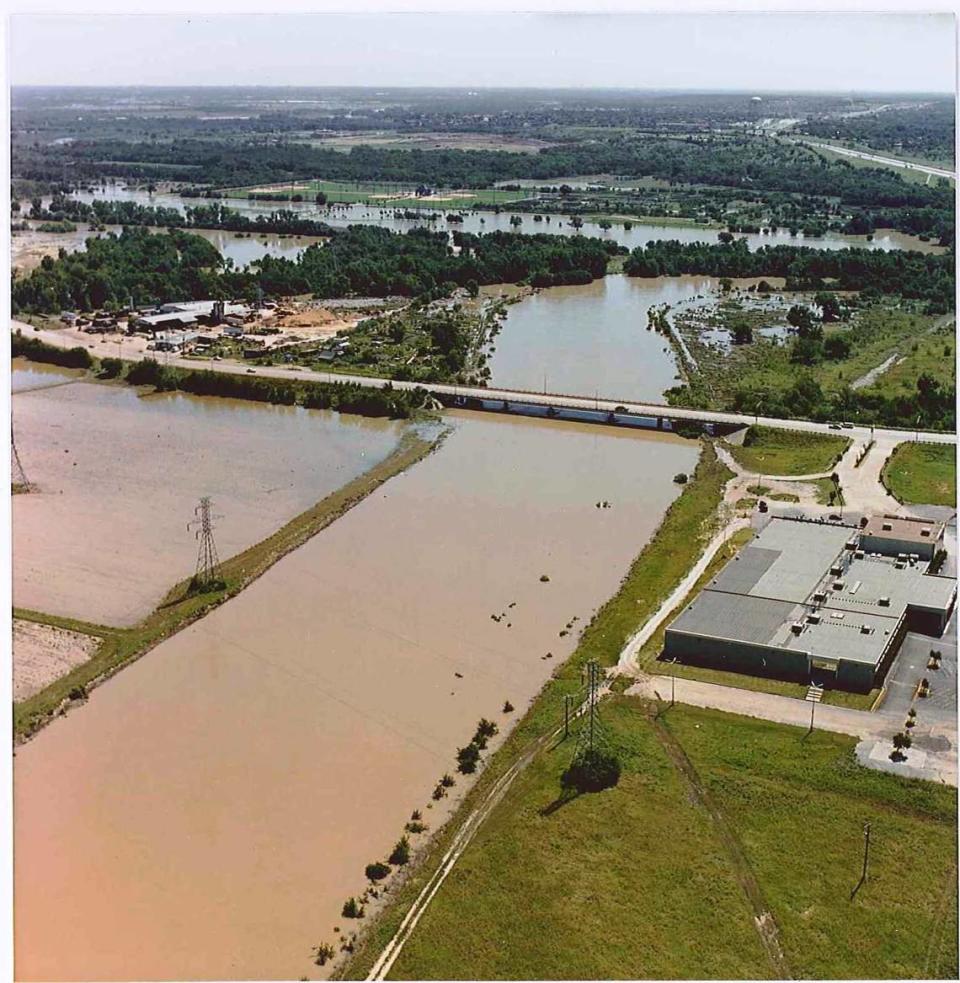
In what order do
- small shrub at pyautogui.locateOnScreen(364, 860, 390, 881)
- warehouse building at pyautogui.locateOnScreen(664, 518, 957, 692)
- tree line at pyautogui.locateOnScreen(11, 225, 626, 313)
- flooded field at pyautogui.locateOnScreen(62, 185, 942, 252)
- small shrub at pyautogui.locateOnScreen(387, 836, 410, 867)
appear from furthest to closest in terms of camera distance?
flooded field at pyautogui.locateOnScreen(62, 185, 942, 252)
tree line at pyautogui.locateOnScreen(11, 225, 626, 313)
warehouse building at pyautogui.locateOnScreen(664, 518, 957, 692)
small shrub at pyautogui.locateOnScreen(387, 836, 410, 867)
small shrub at pyautogui.locateOnScreen(364, 860, 390, 881)

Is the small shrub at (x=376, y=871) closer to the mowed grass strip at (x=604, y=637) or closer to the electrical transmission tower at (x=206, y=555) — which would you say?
the mowed grass strip at (x=604, y=637)

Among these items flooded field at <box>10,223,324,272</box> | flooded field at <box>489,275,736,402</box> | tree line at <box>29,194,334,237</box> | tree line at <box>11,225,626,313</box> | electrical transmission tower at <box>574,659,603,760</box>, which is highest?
tree line at <box>29,194,334,237</box>

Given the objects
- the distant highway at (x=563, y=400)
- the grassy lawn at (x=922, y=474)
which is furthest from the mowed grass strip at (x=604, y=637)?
the grassy lawn at (x=922, y=474)

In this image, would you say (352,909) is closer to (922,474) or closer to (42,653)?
(42,653)

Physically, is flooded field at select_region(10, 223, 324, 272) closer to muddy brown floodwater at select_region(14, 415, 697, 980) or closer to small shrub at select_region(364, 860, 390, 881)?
muddy brown floodwater at select_region(14, 415, 697, 980)

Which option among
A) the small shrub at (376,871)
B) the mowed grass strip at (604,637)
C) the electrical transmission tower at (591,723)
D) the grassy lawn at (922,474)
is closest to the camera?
the mowed grass strip at (604,637)

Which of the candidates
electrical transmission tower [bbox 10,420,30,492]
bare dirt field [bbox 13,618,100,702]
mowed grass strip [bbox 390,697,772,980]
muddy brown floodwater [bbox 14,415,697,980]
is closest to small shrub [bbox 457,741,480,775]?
muddy brown floodwater [bbox 14,415,697,980]
